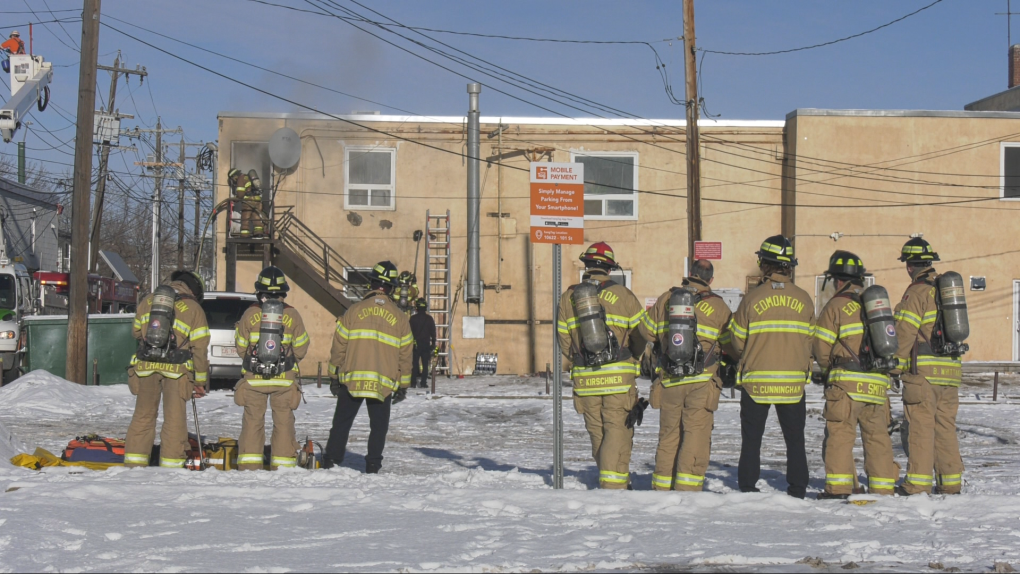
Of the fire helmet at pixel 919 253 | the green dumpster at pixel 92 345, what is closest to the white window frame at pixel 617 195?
the green dumpster at pixel 92 345

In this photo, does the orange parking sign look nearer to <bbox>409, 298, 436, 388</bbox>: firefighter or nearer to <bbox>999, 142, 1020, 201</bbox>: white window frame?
<bbox>409, 298, 436, 388</bbox>: firefighter

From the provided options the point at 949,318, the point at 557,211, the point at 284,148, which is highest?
the point at 284,148

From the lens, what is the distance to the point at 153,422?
8.65 metres

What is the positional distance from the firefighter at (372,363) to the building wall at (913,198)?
16.2 metres

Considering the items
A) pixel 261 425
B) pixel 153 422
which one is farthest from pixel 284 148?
pixel 261 425

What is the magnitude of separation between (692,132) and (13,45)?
1982cm

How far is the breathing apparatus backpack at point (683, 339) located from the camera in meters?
7.36

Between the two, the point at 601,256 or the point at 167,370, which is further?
the point at 167,370

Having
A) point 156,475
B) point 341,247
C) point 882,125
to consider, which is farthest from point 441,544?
point 882,125

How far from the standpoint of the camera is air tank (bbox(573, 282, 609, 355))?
7344 mm

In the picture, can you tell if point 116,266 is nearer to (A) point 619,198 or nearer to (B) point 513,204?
(B) point 513,204

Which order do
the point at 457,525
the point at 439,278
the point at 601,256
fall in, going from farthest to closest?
the point at 439,278 → the point at 601,256 → the point at 457,525

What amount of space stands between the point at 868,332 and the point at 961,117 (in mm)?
18276

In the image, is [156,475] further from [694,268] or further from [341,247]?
[341,247]
